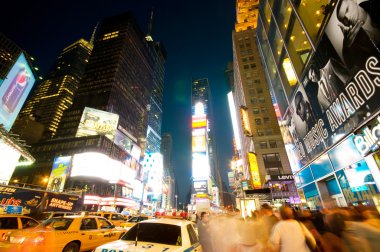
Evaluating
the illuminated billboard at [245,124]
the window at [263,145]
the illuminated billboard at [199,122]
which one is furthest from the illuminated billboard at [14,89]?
the window at [263,145]

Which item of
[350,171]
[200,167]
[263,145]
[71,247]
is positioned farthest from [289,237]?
[200,167]

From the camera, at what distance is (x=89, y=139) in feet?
213

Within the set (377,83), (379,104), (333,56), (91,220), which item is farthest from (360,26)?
(91,220)

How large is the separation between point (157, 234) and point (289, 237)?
11.1 ft

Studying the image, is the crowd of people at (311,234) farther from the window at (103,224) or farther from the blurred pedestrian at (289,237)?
the window at (103,224)

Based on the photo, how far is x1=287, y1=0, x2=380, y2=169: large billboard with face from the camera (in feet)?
20.8

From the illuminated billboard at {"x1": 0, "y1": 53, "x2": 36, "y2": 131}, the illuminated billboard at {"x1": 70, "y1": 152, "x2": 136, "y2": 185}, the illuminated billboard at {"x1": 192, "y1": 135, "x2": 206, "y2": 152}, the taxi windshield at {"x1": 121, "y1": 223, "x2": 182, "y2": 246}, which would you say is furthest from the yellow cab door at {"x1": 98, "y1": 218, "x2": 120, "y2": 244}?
the illuminated billboard at {"x1": 192, "y1": 135, "x2": 206, "y2": 152}

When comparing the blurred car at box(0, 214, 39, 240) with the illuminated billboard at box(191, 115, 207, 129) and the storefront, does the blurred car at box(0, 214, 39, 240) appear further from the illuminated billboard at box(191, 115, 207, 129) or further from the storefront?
the illuminated billboard at box(191, 115, 207, 129)

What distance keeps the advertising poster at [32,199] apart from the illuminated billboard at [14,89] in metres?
15.9

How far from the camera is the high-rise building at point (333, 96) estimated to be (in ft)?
21.9

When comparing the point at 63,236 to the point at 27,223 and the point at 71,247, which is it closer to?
the point at 71,247

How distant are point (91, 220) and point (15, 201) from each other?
1391cm

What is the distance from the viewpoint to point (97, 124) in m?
66.9

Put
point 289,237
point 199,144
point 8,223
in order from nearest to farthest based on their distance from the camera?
point 289,237 < point 8,223 < point 199,144
